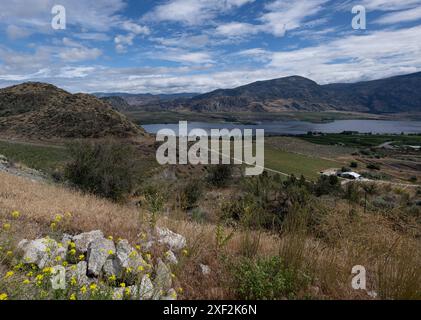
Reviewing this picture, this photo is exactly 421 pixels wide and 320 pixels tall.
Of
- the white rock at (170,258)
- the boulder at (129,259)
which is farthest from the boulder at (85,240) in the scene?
the white rock at (170,258)

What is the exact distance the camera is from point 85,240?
3.68 metres

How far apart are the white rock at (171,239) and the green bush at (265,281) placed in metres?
0.94

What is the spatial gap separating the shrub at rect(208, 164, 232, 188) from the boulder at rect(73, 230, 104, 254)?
88.9 feet

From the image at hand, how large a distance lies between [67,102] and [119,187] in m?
69.4

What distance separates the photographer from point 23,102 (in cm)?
7612

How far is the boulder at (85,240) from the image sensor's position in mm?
3546

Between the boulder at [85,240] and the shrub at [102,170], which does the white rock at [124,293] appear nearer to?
the boulder at [85,240]

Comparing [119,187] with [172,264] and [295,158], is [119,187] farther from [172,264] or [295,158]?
[295,158]

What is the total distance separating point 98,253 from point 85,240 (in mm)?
Result: 507

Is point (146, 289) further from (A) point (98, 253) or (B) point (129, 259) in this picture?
(A) point (98, 253)

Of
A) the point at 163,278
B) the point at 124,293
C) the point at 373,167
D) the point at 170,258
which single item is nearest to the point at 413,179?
the point at 373,167

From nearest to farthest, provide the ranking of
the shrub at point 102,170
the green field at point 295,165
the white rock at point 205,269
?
the white rock at point 205,269, the shrub at point 102,170, the green field at point 295,165

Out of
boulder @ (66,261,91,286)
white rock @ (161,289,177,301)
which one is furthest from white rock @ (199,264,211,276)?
boulder @ (66,261,91,286)
